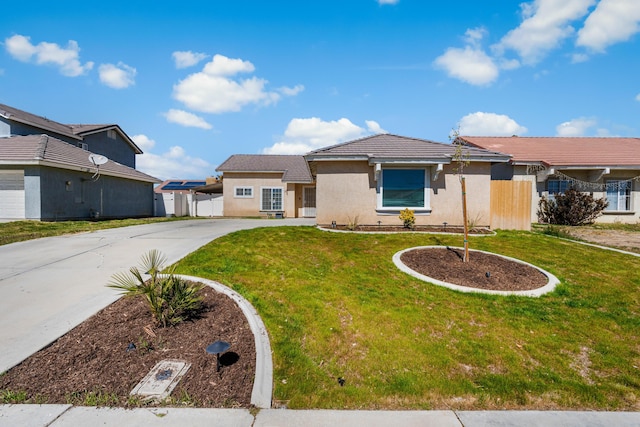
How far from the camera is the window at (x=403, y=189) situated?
11.8m

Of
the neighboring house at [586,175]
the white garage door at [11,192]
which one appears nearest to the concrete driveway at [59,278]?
the white garage door at [11,192]

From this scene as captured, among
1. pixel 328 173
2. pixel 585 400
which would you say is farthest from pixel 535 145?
pixel 585 400

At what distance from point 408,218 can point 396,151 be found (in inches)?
101

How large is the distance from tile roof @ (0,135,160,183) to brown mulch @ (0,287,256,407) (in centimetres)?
1374

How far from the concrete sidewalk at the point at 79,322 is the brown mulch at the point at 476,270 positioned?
3213mm

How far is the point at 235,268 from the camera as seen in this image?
640 centimetres

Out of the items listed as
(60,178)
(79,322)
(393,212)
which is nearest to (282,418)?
(79,322)

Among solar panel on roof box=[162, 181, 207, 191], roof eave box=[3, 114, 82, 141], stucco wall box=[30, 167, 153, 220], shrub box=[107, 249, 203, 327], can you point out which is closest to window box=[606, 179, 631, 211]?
shrub box=[107, 249, 203, 327]

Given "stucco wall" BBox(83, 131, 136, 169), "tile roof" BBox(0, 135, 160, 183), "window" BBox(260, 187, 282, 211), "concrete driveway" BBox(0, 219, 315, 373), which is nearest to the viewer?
"concrete driveway" BBox(0, 219, 315, 373)

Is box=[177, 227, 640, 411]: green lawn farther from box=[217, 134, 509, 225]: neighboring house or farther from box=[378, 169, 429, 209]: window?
box=[378, 169, 429, 209]: window

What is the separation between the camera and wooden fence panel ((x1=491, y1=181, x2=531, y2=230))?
11.8 meters

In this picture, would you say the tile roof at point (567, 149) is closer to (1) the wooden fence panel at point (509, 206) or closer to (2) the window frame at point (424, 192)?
(1) the wooden fence panel at point (509, 206)

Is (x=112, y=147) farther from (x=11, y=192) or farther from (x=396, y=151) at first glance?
(x=396, y=151)

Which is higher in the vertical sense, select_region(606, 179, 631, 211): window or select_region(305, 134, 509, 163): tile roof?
select_region(305, 134, 509, 163): tile roof
